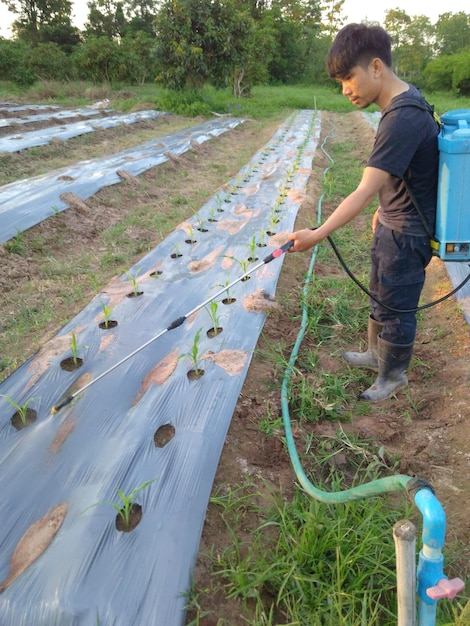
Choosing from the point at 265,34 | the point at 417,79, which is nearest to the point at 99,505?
the point at 265,34

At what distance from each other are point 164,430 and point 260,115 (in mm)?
14967

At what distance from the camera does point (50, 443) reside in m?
2.03

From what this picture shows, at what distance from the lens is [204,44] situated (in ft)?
44.1

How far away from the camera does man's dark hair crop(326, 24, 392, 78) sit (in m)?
1.73

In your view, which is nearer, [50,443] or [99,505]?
[99,505]

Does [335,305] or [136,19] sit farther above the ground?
[136,19]

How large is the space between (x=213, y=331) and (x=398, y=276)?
1.21m

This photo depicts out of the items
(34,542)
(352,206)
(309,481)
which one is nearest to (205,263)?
(352,206)

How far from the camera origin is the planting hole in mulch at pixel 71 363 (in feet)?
8.45

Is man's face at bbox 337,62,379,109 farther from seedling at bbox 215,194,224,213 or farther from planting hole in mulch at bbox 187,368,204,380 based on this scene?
seedling at bbox 215,194,224,213

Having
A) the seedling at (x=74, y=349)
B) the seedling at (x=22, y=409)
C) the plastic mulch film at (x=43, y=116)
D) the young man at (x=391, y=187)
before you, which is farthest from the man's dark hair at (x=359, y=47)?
the plastic mulch film at (x=43, y=116)

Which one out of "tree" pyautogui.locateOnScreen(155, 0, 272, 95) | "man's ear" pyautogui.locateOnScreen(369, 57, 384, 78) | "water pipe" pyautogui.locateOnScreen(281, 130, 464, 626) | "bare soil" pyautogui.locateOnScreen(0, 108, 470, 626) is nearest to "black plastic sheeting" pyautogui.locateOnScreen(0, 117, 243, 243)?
→ "bare soil" pyautogui.locateOnScreen(0, 108, 470, 626)

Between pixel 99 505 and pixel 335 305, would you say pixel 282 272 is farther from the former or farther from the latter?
pixel 99 505

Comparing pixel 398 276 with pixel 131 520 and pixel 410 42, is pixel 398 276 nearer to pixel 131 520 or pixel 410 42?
pixel 131 520
